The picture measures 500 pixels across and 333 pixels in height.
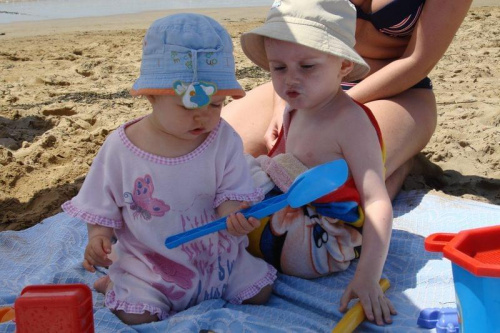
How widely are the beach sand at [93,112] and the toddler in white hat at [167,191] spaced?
89 centimetres

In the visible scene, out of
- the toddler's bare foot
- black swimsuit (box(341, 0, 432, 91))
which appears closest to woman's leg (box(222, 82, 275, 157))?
black swimsuit (box(341, 0, 432, 91))

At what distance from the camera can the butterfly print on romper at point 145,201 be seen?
152cm

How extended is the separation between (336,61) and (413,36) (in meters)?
0.62

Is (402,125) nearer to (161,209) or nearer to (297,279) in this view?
(297,279)

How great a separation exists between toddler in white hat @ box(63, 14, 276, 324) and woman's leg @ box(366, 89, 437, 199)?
738 mm

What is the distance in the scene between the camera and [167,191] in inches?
59.9

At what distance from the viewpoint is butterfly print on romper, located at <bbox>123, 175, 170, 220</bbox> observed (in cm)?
152

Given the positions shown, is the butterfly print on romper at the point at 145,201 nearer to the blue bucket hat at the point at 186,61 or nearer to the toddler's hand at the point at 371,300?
the blue bucket hat at the point at 186,61

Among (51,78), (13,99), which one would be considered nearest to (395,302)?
(13,99)

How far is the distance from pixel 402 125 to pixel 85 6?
8.61m

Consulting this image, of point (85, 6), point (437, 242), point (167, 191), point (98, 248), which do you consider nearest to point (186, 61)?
point (167, 191)

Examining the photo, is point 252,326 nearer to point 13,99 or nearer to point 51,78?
point 13,99

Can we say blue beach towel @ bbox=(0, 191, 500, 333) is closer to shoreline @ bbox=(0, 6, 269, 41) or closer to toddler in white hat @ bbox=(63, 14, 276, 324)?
toddler in white hat @ bbox=(63, 14, 276, 324)

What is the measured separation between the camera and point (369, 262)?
1.58m
